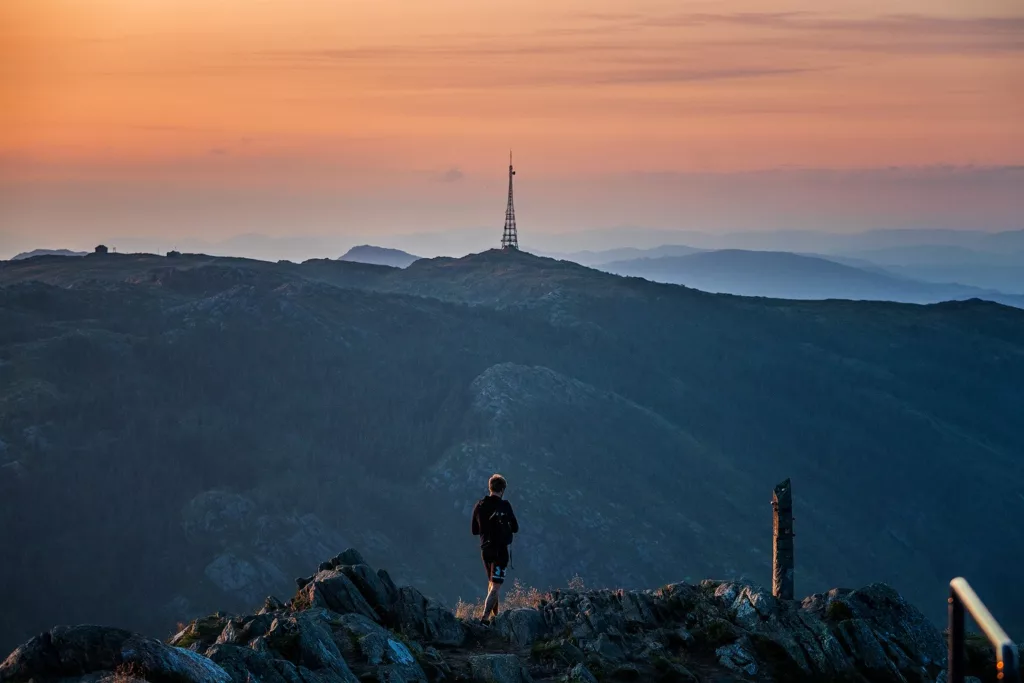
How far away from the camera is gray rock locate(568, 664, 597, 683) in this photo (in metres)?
17.0

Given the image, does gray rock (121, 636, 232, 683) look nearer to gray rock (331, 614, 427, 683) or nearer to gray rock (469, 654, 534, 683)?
gray rock (331, 614, 427, 683)

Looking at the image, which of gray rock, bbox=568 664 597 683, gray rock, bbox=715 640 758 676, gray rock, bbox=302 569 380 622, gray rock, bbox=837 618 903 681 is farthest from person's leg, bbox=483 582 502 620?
gray rock, bbox=837 618 903 681

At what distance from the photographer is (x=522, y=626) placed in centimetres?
1988

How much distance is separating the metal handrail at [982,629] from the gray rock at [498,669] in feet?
31.3

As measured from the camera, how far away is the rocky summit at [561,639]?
51.6ft

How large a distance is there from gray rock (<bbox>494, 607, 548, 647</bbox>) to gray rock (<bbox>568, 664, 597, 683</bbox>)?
214 cm

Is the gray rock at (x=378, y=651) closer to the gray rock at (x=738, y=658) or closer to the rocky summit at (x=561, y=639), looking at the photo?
the rocky summit at (x=561, y=639)

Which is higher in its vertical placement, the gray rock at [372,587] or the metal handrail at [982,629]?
the metal handrail at [982,629]

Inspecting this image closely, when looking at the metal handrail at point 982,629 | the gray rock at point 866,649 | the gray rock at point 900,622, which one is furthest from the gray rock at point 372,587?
the metal handrail at point 982,629

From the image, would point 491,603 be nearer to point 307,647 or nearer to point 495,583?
point 495,583

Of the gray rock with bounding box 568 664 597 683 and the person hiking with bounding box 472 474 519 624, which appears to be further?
the person hiking with bounding box 472 474 519 624

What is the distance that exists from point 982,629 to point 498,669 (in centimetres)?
1078

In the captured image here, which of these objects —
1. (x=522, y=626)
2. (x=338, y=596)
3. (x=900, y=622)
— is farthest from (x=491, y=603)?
(x=900, y=622)

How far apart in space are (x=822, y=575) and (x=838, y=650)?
91.3m
